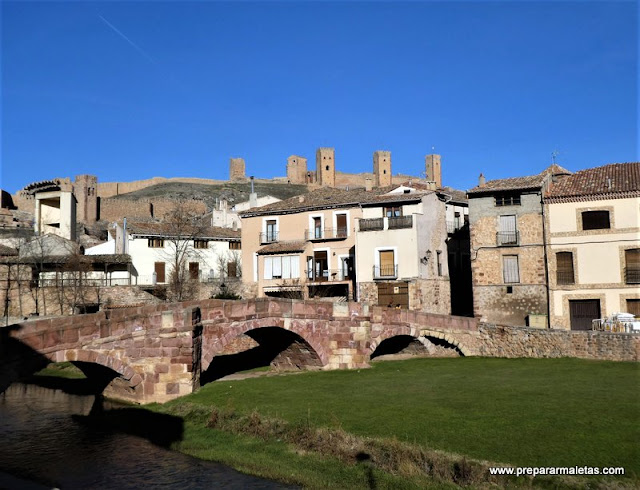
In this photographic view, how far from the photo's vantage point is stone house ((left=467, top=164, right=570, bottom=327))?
31969 millimetres

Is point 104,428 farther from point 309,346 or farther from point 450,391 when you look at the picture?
point 450,391

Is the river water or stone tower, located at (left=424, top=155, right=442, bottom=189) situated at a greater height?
stone tower, located at (left=424, top=155, right=442, bottom=189)

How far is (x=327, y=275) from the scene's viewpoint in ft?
130

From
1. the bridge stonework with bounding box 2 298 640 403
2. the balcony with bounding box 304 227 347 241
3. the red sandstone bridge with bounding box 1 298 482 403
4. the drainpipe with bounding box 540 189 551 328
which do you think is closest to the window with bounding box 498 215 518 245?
the drainpipe with bounding box 540 189 551 328

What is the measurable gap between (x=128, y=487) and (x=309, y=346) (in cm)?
1116

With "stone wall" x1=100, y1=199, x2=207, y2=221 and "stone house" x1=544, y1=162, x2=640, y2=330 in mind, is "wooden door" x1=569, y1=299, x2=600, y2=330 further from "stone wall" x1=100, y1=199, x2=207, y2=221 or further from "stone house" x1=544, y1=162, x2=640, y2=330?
"stone wall" x1=100, y1=199, x2=207, y2=221

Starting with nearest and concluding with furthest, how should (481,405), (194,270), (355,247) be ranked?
(481,405) → (355,247) → (194,270)

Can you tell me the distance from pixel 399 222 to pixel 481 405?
69.6 ft

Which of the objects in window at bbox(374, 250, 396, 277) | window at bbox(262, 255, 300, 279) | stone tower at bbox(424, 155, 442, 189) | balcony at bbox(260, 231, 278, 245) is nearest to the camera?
window at bbox(374, 250, 396, 277)

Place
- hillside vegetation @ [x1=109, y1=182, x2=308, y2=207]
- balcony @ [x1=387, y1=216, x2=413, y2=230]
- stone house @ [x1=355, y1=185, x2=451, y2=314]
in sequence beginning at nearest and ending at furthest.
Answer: stone house @ [x1=355, y1=185, x2=451, y2=314], balcony @ [x1=387, y1=216, x2=413, y2=230], hillside vegetation @ [x1=109, y1=182, x2=308, y2=207]

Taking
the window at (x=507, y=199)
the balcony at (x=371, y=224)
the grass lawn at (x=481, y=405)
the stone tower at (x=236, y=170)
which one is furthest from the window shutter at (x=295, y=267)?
the stone tower at (x=236, y=170)

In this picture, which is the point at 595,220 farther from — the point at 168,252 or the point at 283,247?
the point at 168,252

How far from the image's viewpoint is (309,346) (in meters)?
23.4

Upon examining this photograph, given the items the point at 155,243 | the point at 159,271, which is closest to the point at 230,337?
the point at 159,271
